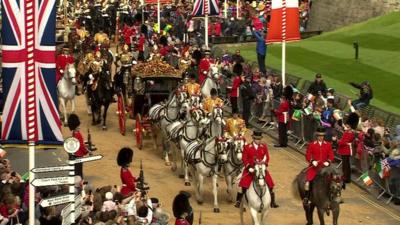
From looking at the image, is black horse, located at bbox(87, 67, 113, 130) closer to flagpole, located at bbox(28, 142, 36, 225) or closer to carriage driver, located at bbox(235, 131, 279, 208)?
carriage driver, located at bbox(235, 131, 279, 208)

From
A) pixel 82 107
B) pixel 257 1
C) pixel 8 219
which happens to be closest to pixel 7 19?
pixel 8 219

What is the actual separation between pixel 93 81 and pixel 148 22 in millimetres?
17999

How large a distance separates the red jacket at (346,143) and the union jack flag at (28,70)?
39.5ft

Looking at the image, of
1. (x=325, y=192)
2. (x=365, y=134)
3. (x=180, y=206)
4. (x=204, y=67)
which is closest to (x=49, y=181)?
(x=180, y=206)

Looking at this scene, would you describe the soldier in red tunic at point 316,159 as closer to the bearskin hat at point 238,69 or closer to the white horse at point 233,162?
the white horse at point 233,162

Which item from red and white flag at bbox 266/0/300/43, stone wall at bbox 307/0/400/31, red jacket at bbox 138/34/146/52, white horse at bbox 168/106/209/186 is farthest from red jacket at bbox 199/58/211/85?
stone wall at bbox 307/0/400/31

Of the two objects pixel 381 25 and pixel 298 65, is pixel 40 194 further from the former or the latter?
pixel 381 25

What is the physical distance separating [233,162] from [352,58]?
62.8 feet

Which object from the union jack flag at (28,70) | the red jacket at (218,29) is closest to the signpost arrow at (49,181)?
the union jack flag at (28,70)

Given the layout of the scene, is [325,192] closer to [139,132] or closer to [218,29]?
[139,132]

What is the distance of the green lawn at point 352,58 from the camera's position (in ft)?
120

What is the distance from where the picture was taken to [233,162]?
23578 millimetres

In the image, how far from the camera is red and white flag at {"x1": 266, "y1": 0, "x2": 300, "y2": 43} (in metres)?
33.5

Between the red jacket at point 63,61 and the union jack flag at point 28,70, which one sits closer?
the union jack flag at point 28,70
